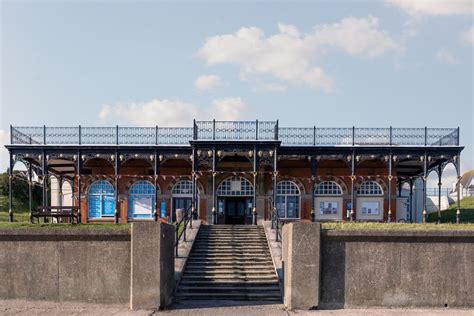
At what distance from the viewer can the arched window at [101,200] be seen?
29609 millimetres

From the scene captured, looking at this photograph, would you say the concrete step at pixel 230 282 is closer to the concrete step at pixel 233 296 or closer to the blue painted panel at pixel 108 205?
the concrete step at pixel 233 296

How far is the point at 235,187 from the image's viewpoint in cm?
2884

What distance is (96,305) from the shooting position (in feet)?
36.7

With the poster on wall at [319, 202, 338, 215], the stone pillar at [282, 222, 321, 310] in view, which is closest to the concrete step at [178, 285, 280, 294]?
the stone pillar at [282, 222, 321, 310]

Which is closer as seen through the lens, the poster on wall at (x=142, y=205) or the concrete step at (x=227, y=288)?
the concrete step at (x=227, y=288)

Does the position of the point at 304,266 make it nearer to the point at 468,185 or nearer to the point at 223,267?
the point at 223,267

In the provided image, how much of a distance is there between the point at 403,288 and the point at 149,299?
579 centimetres

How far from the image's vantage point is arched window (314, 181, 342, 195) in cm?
2942

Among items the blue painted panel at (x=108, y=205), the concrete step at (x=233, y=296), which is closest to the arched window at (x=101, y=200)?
the blue painted panel at (x=108, y=205)

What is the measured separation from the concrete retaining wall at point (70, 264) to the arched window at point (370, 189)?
67.2ft

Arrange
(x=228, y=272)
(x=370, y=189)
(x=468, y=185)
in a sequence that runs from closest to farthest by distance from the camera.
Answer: (x=228, y=272)
(x=370, y=189)
(x=468, y=185)

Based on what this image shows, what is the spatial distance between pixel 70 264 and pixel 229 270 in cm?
485

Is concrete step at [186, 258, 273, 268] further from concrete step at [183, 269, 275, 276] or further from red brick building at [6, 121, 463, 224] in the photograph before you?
red brick building at [6, 121, 463, 224]

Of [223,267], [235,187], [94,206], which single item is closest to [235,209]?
[235,187]
